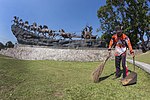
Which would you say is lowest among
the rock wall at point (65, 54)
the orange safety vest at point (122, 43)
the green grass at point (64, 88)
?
the green grass at point (64, 88)

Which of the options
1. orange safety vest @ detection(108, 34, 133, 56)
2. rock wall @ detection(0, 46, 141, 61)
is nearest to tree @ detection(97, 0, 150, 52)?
rock wall @ detection(0, 46, 141, 61)

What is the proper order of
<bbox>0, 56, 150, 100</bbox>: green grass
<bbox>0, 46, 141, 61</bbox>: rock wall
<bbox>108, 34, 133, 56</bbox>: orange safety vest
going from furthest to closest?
1. <bbox>0, 46, 141, 61</bbox>: rock wall
2. <bbox>108, 34, 133, 56</bbox>: orange safety vest
3. <bbox>0, 56, 150, 100</bbox>: green grass

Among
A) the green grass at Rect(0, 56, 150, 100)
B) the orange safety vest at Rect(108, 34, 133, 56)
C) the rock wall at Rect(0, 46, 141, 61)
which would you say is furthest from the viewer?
the rock wall at Rect(0, 46, 141, 61)

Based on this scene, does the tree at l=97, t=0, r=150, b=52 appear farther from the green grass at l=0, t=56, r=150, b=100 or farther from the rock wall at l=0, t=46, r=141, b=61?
the green grass at l=0, t=56, r=150, b=100

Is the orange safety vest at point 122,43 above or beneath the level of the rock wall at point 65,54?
above

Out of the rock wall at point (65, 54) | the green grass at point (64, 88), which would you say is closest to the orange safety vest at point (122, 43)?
the green grass at point (64, 88)

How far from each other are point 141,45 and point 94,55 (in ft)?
40.1

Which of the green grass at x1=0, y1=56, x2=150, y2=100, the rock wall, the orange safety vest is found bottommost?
the green grass at x1=0, y1=56, x2=150, y2=100

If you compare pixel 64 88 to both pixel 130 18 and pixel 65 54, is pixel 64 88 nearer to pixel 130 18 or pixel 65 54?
pixel 65 54

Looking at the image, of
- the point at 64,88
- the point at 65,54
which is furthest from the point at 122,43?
the point at 65,54

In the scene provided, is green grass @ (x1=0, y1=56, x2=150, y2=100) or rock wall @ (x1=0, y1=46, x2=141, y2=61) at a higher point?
rock wall @ (x1=0, y1=46, x2=141, y2=61)

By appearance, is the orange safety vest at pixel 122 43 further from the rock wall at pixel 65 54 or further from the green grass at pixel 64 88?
the rock wall at pixel 65 54

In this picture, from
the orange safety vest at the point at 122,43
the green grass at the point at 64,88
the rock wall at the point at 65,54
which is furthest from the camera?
the rock wall at the point at 65,54

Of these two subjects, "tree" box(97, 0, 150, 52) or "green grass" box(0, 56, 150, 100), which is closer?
"green grass" box(0, 56, 150, 100)
